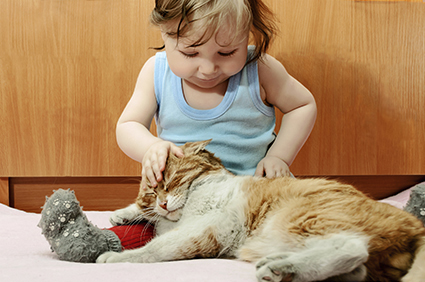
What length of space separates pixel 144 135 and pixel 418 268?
66cm

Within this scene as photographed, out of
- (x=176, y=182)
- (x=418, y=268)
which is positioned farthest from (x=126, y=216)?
(x=418, y=268)

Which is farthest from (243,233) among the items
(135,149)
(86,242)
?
(135,149)

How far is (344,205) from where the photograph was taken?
0.59 m

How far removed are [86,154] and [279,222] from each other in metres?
0.95

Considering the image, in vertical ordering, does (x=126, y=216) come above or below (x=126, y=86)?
below

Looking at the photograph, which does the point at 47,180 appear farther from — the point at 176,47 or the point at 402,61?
the point at 402,61

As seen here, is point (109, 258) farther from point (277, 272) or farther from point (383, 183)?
point (383, 183)

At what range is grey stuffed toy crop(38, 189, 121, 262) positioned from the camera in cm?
67

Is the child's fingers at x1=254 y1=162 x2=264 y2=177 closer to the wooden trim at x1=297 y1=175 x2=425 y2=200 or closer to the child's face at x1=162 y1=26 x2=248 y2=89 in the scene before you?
the child's face at x1=162 y1=26 x2=248 y2=89

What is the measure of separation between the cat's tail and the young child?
427 mm

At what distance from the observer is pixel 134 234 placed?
30.9 inches

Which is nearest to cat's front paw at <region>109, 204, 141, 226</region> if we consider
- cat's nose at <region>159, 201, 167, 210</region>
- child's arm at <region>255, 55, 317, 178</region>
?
cat's nose at <region>159, 201, 167, 210</region>

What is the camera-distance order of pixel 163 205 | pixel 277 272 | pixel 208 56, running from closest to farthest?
1. pixel 277 272
2. pixel 163 205
3. pixel 208 56

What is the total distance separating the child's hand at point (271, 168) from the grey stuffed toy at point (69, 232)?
1.41 feet
